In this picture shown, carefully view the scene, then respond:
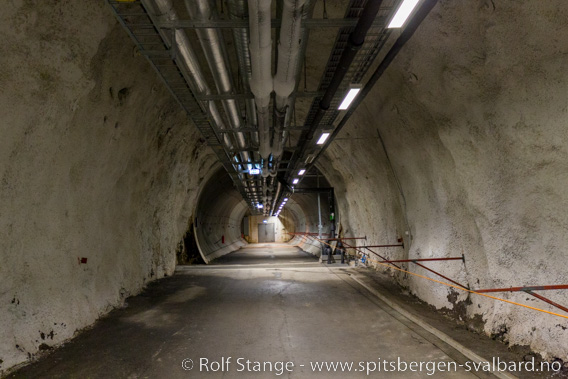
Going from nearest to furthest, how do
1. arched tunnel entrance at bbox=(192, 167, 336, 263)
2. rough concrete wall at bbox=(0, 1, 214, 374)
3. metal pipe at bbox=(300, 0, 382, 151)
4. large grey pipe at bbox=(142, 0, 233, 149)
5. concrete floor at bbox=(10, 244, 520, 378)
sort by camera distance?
metal pipe at bbox=(300, 0, 382, 151)
large grey pipe at bbox=(142, 0, 233, 149)
rough concrete wall at bbox=(0, 1, 214, 374)
concrete floor at bbox=(10, 244, 520, 378)
arched tunnel entrance at bbox=(192, 167, 336, 263)

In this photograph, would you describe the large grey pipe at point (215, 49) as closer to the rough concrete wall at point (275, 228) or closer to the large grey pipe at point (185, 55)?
the large grey pipe at point (185, 55)

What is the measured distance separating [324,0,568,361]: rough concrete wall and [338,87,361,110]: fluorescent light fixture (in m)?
1.07

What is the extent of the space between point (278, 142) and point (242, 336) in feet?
17.0

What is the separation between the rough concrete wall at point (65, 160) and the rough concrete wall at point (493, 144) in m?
4.97

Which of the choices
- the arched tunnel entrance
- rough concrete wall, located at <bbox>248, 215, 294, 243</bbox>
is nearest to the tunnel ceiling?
the arched tunnel entrance

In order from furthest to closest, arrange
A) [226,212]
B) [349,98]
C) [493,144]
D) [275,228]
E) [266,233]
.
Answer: [266,233] → [275,228] → [226,212] → [349,98] → [493,144]

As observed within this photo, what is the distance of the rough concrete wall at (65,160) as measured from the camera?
4.38 meters

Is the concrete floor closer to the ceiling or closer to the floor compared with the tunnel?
closer to the floor

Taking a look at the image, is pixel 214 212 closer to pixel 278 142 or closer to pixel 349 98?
pixel 278 142

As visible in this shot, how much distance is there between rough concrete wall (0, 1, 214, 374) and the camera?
4375 mm

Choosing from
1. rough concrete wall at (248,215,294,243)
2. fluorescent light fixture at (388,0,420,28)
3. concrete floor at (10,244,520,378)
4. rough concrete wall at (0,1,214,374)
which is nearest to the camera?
fluorescent light fixture at (388,0,420,28)

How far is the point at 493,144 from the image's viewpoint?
5180 millimetres

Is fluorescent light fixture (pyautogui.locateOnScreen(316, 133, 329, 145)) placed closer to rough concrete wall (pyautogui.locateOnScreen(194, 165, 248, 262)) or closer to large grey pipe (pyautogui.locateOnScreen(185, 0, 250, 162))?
large grey pipe (pyautogui.locateOnScreen(185, 0, 250, 162))

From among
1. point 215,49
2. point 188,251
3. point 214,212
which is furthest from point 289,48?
point 214,212
